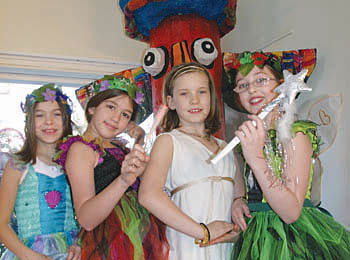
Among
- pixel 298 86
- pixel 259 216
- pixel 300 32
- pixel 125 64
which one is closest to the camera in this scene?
pixel 298 86

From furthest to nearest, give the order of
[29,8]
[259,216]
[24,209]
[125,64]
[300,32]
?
[125,64] → [29,8] → [300,32] → [24,209] → [259,216]

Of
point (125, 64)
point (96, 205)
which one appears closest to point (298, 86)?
point (96, 205)

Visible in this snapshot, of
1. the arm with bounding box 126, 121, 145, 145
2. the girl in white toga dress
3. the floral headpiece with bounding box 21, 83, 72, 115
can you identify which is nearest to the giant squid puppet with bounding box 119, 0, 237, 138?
the arm with bounding box 126, 121, 145, 145

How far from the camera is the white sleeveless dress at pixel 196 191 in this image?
3.04ft

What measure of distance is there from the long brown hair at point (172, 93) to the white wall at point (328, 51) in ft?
1.43

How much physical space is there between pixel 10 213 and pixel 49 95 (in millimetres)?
376

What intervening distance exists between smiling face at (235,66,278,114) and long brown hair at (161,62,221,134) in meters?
0.09

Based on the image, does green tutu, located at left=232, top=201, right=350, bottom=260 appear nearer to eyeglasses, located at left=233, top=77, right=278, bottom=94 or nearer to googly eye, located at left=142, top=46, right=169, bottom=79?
eyeglasses, located at left=233, top=77, right=278, bottom=94

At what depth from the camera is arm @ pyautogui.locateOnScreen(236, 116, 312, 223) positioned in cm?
80

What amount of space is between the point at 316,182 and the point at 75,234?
76 cm

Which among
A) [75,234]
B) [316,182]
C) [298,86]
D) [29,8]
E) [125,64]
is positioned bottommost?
[75,234]

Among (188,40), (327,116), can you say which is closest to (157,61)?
(188,40)

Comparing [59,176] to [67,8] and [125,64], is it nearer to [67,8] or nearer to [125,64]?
[125,64]

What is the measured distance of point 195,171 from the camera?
96cm
